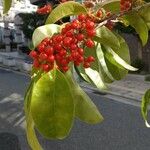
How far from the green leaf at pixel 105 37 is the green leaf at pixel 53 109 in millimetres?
261

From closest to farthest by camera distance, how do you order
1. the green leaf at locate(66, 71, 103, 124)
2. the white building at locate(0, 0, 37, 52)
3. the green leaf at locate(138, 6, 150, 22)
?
1. the green leaf at locate(66, 71, 103, 124)
2. the green leaf at locate(138, 6, 150, 22)
3. the white building at locate(0, 0, 37, 52)

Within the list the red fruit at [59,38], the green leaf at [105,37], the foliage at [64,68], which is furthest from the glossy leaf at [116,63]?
the red fruit at [59,38]

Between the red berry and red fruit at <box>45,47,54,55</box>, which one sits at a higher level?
red fruit at <box>45,47,54,55</box>

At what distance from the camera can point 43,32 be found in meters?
1.05

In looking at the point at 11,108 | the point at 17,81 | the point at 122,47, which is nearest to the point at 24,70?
the point at 17,81

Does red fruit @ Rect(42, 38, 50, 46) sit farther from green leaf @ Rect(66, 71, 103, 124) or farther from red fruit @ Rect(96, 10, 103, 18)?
red fruit @ Rect(96, 10, 103, 18)

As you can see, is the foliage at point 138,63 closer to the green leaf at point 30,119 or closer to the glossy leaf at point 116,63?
the glossy leaf at point 116,63

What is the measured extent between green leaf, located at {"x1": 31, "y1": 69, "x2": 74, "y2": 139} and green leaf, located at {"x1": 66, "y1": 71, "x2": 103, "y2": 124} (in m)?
0.12

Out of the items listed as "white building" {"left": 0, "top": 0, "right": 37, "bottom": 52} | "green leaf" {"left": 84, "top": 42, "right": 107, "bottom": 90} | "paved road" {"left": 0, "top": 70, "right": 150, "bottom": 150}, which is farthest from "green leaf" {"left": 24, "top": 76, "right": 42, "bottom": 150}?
"white building" {"left": 0, "top": 0, "right": 37, "bottom": 52}

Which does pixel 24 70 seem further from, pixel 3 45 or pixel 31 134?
pixel 31 134

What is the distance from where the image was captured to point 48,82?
957mm

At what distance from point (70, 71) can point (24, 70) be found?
84.2ft

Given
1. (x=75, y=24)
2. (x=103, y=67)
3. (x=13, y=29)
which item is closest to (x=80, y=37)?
(x=75, y=24)

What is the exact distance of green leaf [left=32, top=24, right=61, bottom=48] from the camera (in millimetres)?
1022
